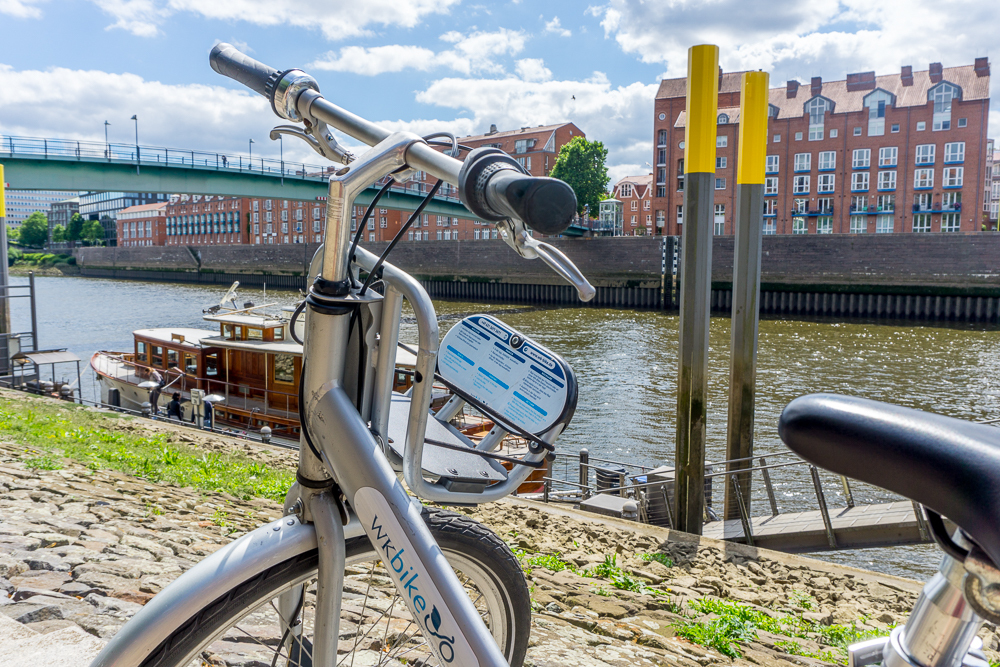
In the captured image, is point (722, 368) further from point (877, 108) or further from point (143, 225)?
point (143, 225)

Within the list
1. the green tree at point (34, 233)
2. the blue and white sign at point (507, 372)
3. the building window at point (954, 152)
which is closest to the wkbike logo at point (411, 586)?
the blue and white sign at point (507, 372)

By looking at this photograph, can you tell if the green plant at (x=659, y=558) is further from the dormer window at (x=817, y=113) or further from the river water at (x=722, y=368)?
the dormer window at (x=817, y=113)

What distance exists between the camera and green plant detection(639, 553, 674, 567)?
19.4 feet

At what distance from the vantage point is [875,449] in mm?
886

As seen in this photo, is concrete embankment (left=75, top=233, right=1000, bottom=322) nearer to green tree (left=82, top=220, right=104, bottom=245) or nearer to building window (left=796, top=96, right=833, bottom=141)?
building window (left=796, top=96, right=833, bottom=141)

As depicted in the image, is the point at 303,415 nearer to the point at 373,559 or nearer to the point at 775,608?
the point at 373,559

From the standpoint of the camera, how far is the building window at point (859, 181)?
57.9 m

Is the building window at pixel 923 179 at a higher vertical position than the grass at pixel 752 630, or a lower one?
higher

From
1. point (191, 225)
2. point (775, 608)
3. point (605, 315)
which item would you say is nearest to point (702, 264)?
point (775, 608)

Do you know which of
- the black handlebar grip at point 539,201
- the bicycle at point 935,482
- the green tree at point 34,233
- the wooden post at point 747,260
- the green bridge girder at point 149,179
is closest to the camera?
the bicycle at point 935,482

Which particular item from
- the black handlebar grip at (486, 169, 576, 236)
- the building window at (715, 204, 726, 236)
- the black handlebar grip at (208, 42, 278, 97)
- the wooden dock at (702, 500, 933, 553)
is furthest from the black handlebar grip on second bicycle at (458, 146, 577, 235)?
the building window at (715, 204, 726, 236)

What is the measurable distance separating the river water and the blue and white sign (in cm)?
808

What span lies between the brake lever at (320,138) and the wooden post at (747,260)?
8625 millimetres

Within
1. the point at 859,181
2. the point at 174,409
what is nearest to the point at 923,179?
the point at 859,181
